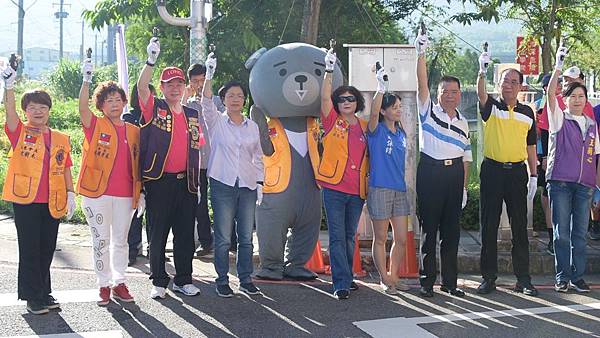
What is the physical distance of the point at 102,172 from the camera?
20.2ft

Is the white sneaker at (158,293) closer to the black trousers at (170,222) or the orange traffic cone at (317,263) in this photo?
the black trousers at (170,222)

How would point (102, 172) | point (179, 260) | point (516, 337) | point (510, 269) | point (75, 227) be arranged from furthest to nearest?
point (75, 227)
point (510, 269)
point (179, 260)
point (102, 172)
point (516, 337)

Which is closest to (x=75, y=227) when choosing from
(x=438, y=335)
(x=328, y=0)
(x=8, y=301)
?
(x=8, y=301)

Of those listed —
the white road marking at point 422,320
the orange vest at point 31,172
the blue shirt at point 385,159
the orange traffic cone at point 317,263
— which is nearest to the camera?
the white road marking at point 422,320

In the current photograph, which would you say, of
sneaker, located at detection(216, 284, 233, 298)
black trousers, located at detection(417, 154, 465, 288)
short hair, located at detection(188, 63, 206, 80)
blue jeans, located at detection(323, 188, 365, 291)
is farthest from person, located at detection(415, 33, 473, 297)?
short hair, located at detection(188, 63, 206, 80)

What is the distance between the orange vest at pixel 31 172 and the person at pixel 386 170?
2488 millimetres

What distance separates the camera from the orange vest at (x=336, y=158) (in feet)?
22.0

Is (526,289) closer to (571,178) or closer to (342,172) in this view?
(571,178)

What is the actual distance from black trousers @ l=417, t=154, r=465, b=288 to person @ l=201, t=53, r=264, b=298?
1.40m

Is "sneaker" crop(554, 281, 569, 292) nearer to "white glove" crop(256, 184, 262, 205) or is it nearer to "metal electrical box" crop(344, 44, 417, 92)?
"metal electrical box" crop(344, 44, 417, 92)

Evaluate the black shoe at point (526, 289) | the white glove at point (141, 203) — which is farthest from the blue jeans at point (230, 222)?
the black shoe at point (526, 289)

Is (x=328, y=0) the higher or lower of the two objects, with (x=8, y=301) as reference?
higher

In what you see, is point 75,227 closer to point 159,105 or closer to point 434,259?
point 159,105

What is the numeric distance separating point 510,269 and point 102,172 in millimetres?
4136
